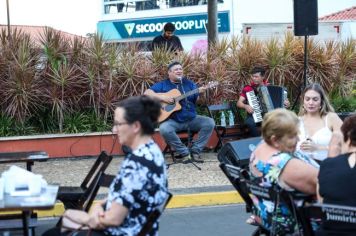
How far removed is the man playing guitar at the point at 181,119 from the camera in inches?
385

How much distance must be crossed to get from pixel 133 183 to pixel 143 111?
0.45 m

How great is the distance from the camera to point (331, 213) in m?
3.83

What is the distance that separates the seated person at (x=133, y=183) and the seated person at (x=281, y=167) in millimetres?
795

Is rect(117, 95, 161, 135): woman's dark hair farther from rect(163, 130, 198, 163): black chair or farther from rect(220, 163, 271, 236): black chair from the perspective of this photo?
rect(163, 130, 198, 163): black chair

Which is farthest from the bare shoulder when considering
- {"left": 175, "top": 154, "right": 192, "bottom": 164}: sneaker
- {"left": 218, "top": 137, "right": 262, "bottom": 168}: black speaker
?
{"left": 175, "top": 154, "right": 192, "bottom": 164}: sneaker

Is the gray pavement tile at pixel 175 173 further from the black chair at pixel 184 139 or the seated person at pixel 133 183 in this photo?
the seated person at pixel 133 183

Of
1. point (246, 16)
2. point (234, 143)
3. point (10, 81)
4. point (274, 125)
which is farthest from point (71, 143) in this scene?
point (246, 16)

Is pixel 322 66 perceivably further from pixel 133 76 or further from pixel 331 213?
pixel 331 213

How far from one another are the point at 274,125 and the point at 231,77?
7.33 meters

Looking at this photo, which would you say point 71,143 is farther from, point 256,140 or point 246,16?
point 246,16

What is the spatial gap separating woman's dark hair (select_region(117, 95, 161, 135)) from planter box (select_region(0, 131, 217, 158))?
6.83m

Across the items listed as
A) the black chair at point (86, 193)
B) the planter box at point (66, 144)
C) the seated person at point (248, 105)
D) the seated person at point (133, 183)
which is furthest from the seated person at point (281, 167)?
the planter box at point (66, 144)

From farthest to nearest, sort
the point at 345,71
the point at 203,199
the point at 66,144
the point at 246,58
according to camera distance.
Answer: the point at 345,71, the point at 246,58, the point at 66,144, the point at 203,199

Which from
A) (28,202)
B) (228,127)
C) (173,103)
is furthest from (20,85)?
(28,202)
